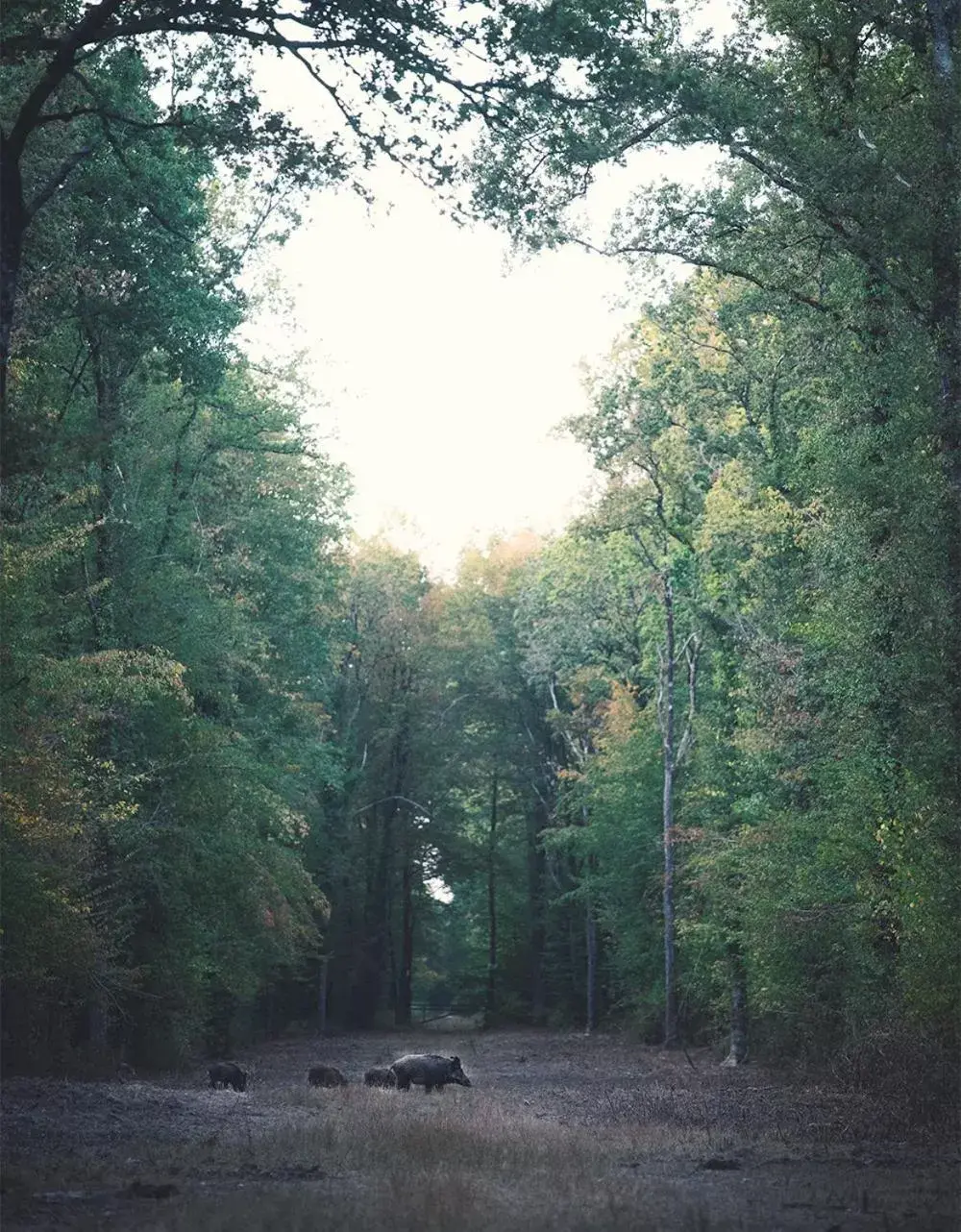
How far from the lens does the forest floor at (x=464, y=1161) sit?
8.82 metres

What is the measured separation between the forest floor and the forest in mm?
2400

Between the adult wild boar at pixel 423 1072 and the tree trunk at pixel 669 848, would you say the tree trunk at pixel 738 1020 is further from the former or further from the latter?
the adult wild boar at pixel 423 1072

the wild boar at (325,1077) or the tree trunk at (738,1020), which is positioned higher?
the tree trunk at (738,1020)

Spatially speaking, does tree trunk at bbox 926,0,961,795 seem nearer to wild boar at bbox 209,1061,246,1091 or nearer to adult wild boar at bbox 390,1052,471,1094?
adult wild boar at bbox 390,1052,471,1094

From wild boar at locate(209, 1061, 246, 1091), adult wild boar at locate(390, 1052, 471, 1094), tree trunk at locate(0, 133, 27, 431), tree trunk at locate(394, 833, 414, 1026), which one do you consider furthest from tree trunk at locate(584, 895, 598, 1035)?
tree trunk at locate(0, 133, 27, 431)

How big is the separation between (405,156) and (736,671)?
65.4 ft

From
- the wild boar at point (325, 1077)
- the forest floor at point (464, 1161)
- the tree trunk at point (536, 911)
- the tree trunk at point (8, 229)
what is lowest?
the wild boar at point (325, 1077)

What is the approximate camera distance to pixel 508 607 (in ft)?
180

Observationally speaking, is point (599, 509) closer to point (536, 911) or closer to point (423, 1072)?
point (423, 1072)

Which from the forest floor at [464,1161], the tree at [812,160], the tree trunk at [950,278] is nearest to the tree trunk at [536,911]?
the forest floor at [464,1161]

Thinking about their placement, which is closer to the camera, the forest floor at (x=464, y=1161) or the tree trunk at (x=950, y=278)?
the forest floor at (x=464, y=1161)

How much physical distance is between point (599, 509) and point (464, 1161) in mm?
25048

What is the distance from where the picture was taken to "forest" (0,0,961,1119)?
47.3 ft

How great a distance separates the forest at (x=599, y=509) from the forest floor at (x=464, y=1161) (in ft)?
7.87
